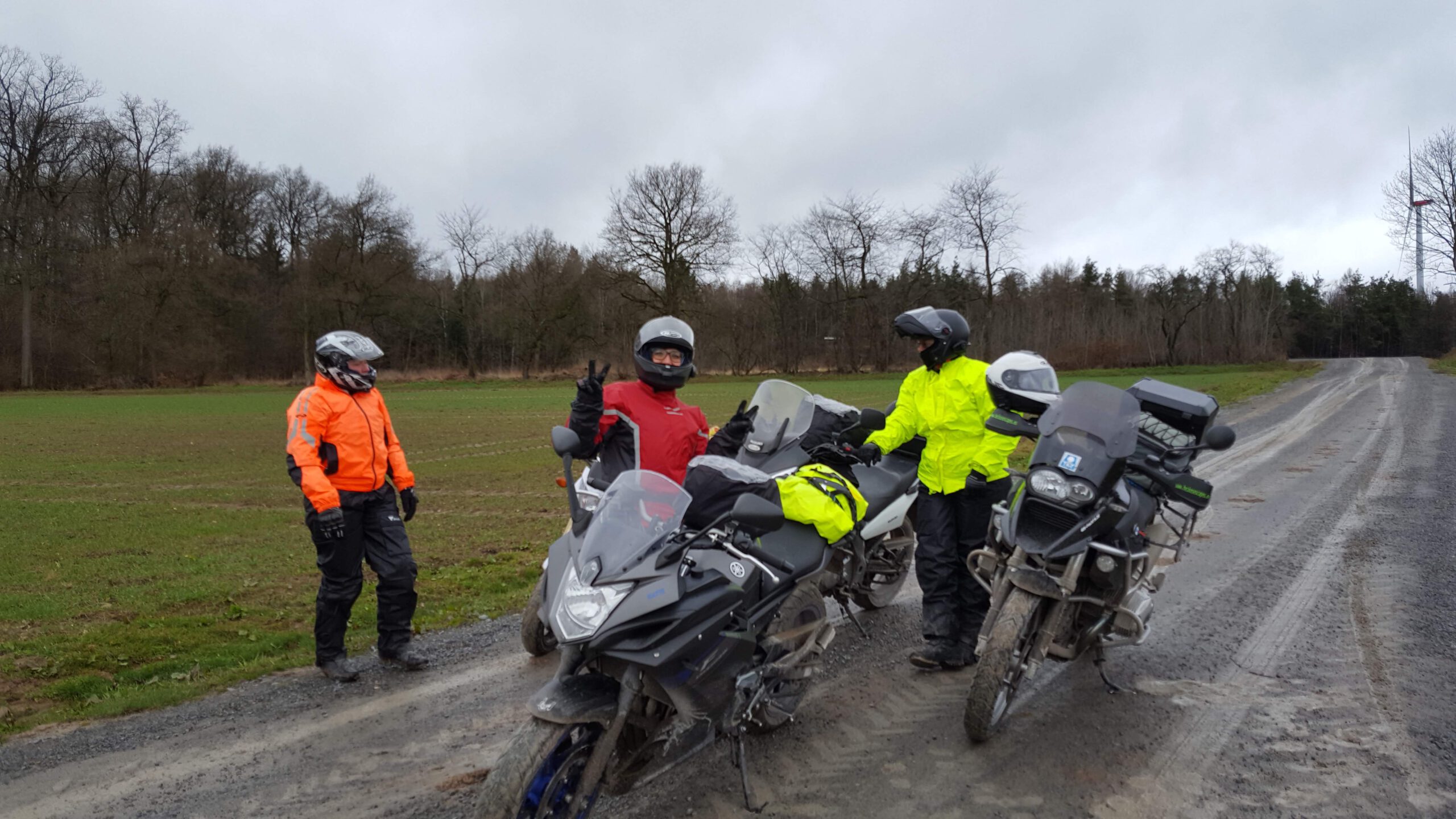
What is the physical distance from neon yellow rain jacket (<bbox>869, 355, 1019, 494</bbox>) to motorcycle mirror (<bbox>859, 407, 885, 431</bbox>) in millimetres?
105

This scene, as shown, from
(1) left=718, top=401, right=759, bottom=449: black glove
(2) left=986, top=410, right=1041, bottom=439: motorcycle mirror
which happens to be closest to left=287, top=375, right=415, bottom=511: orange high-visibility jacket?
(1) left=718, top=401, right=759, bottom=449: black glove

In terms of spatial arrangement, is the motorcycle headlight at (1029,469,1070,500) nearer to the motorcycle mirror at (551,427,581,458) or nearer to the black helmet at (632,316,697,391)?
the black helmet at (632,316,697,391)

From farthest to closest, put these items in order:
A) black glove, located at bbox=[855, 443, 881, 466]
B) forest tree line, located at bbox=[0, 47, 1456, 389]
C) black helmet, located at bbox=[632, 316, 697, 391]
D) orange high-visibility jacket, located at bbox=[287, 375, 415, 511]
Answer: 1. forest tree line, located at bbox=[0, 47, 1456, 389]
2. black glove, located at bbox=[855, 443, 881, 466]
3. orange high-visibility jacket, located at bbox=[287, 375, 415, 511]
4. black helmet, located at bbox=[632, 316, 697, 391]

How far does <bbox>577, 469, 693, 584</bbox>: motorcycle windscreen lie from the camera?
2.93 meters

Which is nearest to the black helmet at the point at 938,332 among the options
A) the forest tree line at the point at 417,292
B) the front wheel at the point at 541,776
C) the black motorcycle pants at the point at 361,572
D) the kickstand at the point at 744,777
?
the kickstand at the point at 744,777

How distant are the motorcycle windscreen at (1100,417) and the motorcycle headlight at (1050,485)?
0.72 feet

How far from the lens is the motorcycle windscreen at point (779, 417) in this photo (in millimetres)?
5242

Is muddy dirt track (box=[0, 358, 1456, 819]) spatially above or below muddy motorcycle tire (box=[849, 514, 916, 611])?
below

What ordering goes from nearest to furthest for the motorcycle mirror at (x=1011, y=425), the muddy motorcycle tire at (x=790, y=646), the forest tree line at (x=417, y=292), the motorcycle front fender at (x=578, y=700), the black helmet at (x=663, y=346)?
the motorcycle front fender at (x=578, y=700) → the muddy motorcycle tire at (x=790, y=646) → the motorcycle mirror at (x=1011, y=425) → the black helmet at (x=663, y=346) → the forest tree line at (x=417, y=292)

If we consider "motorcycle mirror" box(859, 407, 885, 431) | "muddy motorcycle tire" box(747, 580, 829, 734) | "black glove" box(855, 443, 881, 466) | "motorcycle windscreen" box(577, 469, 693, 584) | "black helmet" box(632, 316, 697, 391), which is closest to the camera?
"motorcycle windscreen" box(577, 469, 693, 584)

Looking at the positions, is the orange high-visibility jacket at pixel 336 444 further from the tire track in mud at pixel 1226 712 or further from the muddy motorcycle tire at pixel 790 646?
the tire track in mud at pixel 1226 712

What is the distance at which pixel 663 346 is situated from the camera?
4586 mm

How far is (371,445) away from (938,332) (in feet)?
11.3

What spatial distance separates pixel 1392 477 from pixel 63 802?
1392 centimetres
